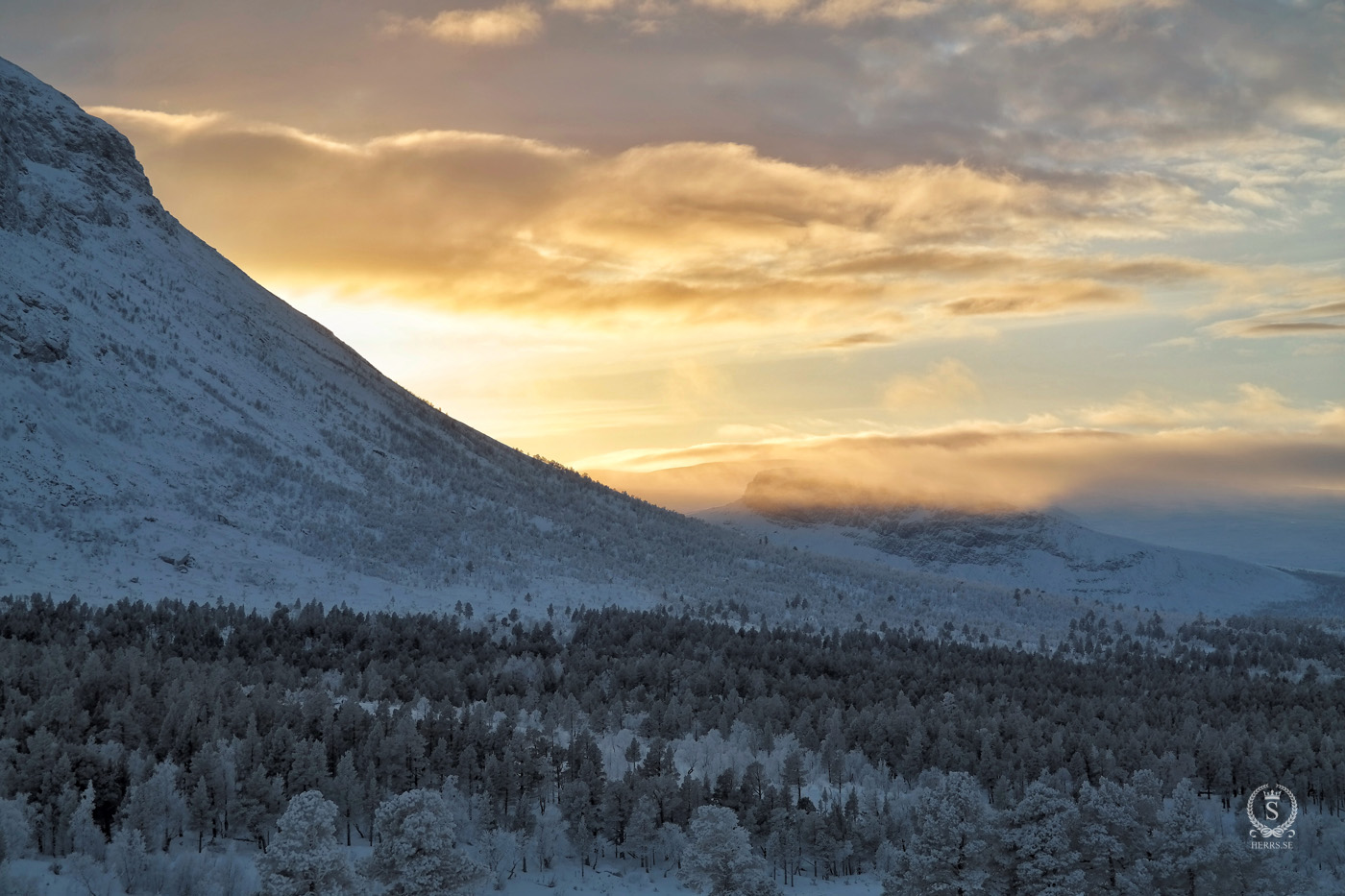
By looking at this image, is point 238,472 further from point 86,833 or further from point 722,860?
point 722,860

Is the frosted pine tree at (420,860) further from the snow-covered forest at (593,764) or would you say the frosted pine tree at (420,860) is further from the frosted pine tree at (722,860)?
the frosted pine tree at (722,860)

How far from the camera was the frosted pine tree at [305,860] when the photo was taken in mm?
21938

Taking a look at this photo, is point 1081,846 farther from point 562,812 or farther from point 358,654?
point 358,654

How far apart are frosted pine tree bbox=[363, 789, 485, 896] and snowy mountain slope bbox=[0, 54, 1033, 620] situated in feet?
111

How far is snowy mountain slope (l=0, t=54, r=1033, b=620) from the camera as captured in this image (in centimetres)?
5891

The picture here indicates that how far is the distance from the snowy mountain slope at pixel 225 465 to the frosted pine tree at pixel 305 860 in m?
34.3

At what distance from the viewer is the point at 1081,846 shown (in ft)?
95.1

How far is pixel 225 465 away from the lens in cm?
7188

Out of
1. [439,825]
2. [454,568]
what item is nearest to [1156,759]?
[439,825]

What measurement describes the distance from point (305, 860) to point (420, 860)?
3.09 meters

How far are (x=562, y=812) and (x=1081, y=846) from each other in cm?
1503

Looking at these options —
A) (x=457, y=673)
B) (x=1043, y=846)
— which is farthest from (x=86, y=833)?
(x=1043, y=846)

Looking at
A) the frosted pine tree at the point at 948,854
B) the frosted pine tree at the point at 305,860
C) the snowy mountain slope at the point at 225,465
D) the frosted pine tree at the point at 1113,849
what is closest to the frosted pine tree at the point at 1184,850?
the frosted pine tree at the point at 1113,849

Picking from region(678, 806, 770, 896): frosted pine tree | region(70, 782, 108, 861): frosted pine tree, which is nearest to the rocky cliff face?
region(70, 782, 108, 861): frosted pine tree
